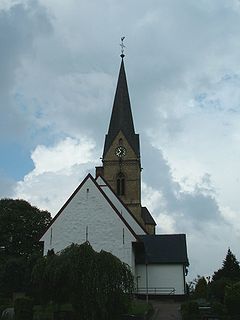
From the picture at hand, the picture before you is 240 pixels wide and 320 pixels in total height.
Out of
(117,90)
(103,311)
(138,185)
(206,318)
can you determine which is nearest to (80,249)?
(103,311)

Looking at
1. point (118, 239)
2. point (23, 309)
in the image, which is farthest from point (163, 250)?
point (23, 309)

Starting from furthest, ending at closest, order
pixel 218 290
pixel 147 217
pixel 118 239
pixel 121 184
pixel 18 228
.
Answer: pixel 147 217 < pixel 121 184 < pixel 18 228 < pixel 118 239 < pixel 218 290

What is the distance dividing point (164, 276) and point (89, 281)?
68.0 ft

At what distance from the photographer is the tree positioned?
181 ft

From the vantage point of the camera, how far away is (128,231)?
125 ft

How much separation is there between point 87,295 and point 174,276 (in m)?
20.9

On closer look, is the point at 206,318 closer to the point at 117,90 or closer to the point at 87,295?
the point at 87,295

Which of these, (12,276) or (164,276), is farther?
(12,276)

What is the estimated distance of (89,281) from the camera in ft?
68.4

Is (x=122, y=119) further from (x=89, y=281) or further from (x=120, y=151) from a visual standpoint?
(x=89, y=281)

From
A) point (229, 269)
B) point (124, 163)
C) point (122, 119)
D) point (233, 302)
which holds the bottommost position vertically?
point (233, 302)

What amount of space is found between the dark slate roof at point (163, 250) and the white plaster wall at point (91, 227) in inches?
99.1

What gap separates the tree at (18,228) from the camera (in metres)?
55.3

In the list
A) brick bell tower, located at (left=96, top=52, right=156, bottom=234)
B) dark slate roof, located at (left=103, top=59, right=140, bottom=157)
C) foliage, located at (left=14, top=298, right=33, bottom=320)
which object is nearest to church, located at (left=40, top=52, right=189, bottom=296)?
brick bell tower, located at (left=96, top=52, right=156, bottom=234)
